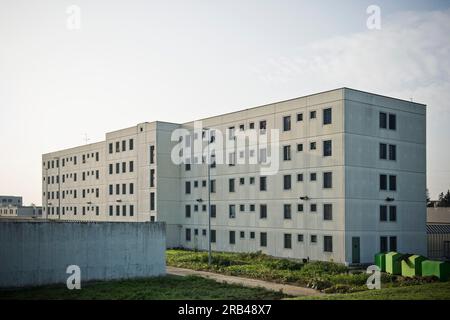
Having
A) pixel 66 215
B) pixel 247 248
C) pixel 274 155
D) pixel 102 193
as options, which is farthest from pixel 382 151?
pixel 66 215

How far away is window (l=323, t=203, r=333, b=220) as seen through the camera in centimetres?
4106

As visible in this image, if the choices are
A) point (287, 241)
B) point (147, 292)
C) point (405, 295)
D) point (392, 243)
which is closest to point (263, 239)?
point (287, 241)

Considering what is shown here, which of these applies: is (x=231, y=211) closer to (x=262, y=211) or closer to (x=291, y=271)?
(x=262, y=211)

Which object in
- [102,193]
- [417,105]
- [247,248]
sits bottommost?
[247,248]

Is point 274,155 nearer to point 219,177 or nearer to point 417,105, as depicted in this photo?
point 219,177

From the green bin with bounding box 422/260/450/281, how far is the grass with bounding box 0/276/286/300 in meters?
10.3

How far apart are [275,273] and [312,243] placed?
8.79m

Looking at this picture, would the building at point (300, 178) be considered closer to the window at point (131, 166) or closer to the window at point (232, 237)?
the window at point (232, 237)

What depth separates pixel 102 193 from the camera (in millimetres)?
70188

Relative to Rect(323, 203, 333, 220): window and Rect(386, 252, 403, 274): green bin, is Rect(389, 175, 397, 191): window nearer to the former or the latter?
Answer: Rect(323, 203, 333, 220): window

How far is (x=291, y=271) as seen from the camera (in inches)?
1414

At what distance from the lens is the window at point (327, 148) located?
4169 centimetres

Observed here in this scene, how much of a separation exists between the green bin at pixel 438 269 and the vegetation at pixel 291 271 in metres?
0.51

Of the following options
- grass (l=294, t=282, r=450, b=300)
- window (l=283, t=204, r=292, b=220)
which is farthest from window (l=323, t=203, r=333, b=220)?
grass (l=294, t=282, r=450, b=300)
